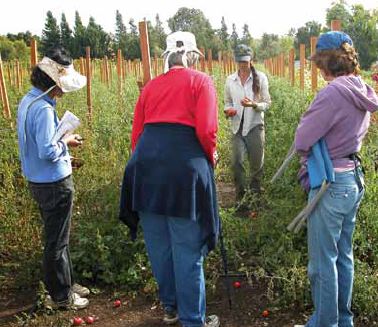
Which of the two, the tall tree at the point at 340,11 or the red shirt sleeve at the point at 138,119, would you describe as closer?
the red shirt sleeve at the point at 138,119

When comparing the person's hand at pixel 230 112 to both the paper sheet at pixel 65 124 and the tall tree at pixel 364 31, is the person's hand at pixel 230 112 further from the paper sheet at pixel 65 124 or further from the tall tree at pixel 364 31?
the tall tree at pixel 364 31

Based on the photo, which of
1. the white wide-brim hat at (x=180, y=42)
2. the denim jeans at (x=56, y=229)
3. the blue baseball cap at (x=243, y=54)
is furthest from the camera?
the blue baseball cap at (x=243, y=54)

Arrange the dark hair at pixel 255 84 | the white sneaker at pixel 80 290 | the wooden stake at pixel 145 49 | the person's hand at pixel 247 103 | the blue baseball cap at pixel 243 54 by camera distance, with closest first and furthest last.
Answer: the white sneaker at pixel 80 290
the wooden stake at pixel 145 49
the person's hand at pixel 247 103
the blue baseball cap at pixel 243 54
the dark hair at pixel 255 84

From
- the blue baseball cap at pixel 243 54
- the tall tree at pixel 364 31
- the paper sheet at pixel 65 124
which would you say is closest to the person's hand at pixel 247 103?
the blue baseball cap at pixel 243 54

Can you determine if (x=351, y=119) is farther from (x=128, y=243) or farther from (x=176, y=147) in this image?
(x=128, y=243)

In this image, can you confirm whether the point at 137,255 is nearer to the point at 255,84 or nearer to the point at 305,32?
the point at 255,84

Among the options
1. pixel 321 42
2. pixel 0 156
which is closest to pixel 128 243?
pixel 0 156

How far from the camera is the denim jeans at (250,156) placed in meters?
5.05

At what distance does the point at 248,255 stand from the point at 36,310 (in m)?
1.70

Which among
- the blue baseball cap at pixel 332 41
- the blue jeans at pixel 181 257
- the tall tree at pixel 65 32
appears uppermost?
the tall tree at pixel 65 32

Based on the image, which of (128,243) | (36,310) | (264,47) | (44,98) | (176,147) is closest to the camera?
(176,147)

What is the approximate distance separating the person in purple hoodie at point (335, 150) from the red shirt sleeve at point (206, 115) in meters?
0.46

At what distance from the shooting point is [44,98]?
2.95m

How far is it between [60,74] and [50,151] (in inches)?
20.6
